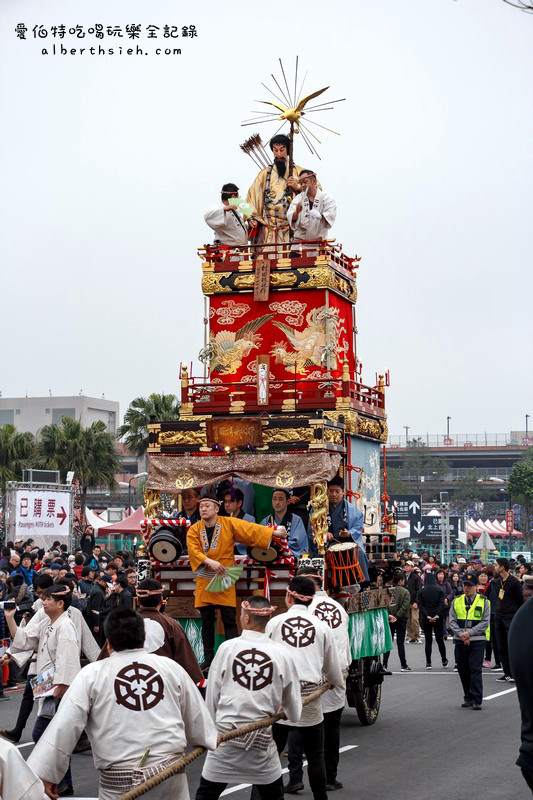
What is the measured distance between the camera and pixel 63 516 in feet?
104

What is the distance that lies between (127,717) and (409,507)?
40.2 metres

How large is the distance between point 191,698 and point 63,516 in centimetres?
2610

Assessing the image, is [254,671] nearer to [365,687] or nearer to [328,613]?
[328,613]

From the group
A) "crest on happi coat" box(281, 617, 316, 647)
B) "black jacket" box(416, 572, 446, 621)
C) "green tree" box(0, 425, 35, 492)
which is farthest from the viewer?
"green tree" box(0, 425, 35, 492)

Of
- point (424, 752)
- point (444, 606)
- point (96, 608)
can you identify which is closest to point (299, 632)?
point (424, 752)

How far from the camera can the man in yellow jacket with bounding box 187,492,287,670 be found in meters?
12.6

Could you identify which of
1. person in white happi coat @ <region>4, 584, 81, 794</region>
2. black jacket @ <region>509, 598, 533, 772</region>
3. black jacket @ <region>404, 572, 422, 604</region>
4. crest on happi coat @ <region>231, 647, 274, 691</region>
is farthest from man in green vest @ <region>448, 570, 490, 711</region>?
black jacket @ <region>509, 598, 533, 772</region>

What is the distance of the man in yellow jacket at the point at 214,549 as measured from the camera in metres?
12.6

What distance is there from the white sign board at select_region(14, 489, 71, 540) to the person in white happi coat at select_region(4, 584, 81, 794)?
785 inches

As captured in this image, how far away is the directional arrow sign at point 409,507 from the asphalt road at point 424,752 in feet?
88.2

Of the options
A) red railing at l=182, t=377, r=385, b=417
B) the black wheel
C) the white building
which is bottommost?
the black wheel

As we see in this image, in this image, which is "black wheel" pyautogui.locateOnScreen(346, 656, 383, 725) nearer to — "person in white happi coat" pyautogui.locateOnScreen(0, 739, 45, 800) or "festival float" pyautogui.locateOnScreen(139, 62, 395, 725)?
"festival float" pyautogui.locateOnScreen(139, 62, 395, 725)

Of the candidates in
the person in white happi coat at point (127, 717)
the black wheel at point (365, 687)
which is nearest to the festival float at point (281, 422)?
the black wheel at point (365, 687)

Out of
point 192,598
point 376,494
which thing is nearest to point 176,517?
point 192,598
